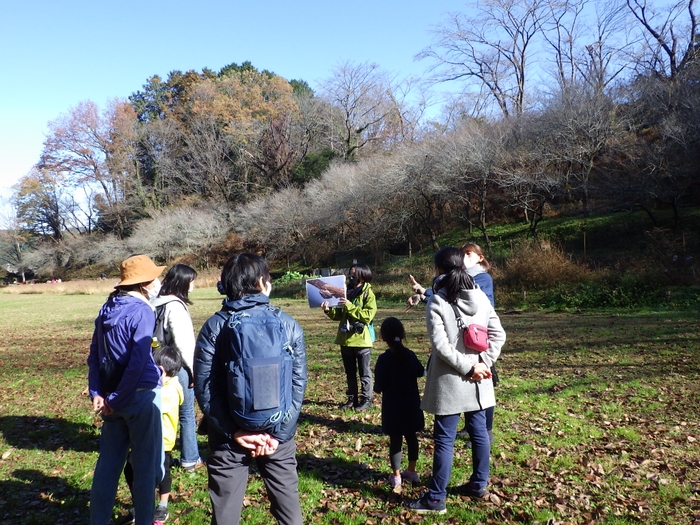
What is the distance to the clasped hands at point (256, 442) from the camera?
2.42 m

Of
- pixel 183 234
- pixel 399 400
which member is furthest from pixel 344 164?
pixel 399 400

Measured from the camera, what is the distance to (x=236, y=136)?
47531 millimetres

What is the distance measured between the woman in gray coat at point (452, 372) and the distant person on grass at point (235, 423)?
1.18m

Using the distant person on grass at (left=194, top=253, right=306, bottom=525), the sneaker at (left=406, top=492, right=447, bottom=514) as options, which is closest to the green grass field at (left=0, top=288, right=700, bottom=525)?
the sneaker at (left=406, top=492, right=447, bottom=514)

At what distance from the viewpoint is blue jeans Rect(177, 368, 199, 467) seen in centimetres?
412

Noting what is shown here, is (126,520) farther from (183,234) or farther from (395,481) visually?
(183,234)

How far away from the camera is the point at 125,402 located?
2.92m

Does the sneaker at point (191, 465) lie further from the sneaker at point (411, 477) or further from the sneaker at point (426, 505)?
the sneaker at point (426, 505)

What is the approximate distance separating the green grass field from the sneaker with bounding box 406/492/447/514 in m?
0.05

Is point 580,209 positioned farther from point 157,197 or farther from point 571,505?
point 157,197

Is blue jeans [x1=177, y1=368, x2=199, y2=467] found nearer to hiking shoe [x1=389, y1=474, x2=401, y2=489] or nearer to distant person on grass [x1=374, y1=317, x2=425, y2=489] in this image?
distant person on grass [x1=374, y1=317, x2=425, y2=489]

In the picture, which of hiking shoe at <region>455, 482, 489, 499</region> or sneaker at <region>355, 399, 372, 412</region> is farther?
sneaker at <region>355, 399, 372, 412</region>

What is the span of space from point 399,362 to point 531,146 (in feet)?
78.6

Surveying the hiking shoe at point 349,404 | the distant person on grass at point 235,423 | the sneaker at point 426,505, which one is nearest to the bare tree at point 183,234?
the hiking shoe at point 349,404
